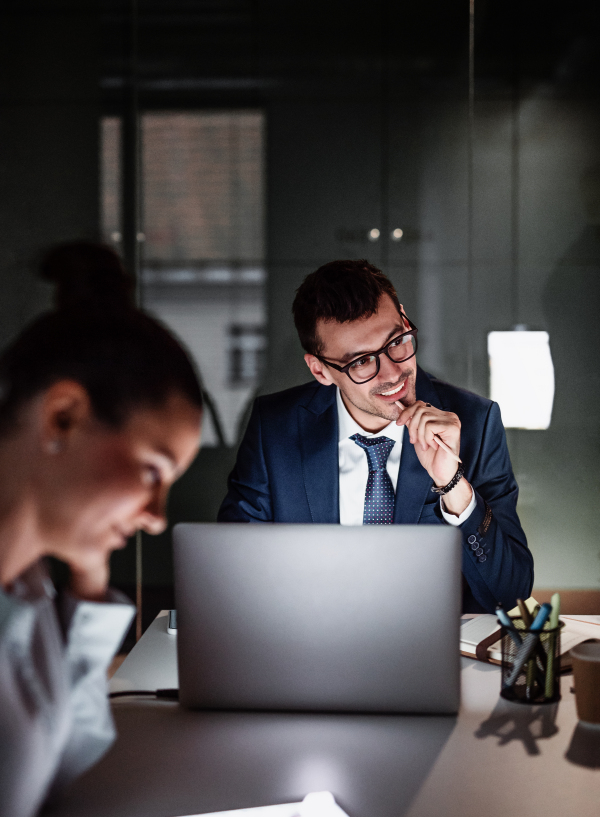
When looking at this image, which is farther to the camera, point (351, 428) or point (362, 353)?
point (351, 428)

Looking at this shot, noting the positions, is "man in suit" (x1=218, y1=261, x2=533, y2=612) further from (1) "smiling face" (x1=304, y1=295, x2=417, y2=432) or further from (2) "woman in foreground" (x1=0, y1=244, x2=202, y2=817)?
(2) "woman in foreground" (x1=0, y1=244, x2=202, y2=817)

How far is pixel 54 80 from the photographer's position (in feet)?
10.6

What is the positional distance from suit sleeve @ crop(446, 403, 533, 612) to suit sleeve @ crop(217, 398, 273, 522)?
1.84 feet

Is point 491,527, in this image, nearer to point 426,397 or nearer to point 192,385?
point 426,397

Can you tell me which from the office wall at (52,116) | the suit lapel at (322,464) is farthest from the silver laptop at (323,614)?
the office wall at (52,116)

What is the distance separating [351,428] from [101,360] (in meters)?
1.37

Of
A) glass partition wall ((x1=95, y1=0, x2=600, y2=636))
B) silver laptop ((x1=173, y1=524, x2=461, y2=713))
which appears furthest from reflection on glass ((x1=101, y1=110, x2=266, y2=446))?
silver laptop ((x1=173, y1=524, x2=461, y2=713))

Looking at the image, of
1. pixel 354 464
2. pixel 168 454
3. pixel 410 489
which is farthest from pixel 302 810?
pixel 354 464

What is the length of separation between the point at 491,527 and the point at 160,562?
6.86 feet

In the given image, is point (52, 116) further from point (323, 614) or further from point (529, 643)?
point (529, 643)

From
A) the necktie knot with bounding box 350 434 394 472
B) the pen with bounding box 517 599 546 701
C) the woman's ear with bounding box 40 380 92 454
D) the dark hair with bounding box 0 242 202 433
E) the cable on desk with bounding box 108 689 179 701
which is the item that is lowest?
the cable on desk with bounding box 108 689 179 701

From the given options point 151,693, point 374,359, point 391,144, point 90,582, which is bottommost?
point 151,693

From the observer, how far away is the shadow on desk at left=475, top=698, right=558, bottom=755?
100cm

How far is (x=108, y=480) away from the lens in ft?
1.84
